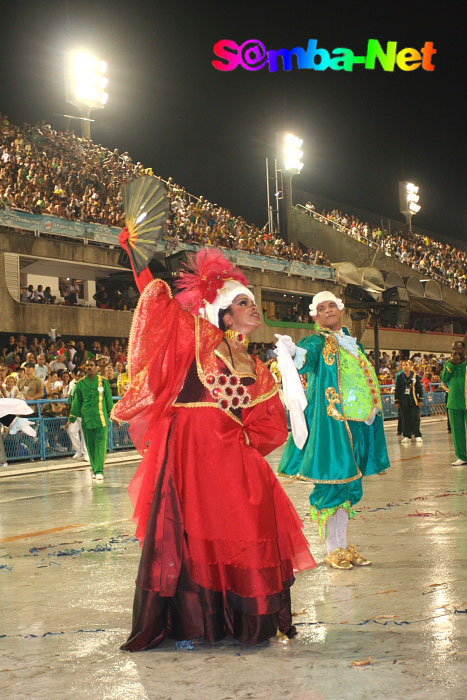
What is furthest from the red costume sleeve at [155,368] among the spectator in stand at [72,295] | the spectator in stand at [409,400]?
the spectator in stand at [72,295]

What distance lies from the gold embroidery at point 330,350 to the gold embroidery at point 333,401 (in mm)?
214

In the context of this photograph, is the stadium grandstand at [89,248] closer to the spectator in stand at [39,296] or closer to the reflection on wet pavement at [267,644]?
the spectator in stand at [39,296]

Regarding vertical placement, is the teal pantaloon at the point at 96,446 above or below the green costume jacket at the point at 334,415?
below

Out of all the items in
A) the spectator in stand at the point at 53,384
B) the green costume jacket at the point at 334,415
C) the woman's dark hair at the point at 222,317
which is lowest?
the green costume jacket at the point at 334,415

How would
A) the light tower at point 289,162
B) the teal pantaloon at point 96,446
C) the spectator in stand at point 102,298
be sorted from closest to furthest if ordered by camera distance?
1. the teal pantaloon at point 96,446
2. the spectator in stand at point 102,298
3. the light tower at point 289,162

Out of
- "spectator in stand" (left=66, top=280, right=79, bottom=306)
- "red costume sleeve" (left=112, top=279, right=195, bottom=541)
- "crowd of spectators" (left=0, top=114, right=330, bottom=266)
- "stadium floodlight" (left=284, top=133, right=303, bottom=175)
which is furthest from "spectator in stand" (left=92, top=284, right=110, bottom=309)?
Result: "red costume sleeve" (left=112, top=279, right=195, bottom=541)

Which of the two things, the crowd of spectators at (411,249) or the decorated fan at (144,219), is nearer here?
the decorated fan at (144,219)

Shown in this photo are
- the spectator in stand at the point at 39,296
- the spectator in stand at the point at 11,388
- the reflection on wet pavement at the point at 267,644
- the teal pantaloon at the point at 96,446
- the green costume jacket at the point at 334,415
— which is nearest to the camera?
the reflection on wet pavement at the point at 267,644

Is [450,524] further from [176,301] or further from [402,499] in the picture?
[176,301]

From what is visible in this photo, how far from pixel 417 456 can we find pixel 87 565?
9.76 m

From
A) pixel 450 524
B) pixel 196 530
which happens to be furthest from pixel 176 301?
pixel 450 524

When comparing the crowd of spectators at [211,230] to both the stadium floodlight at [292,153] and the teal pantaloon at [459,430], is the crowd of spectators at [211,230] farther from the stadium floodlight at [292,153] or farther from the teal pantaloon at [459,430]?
the teal pantaloon at [459,430]

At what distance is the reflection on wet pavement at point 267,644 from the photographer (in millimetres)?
3564

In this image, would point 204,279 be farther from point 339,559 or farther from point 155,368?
point 339,559
